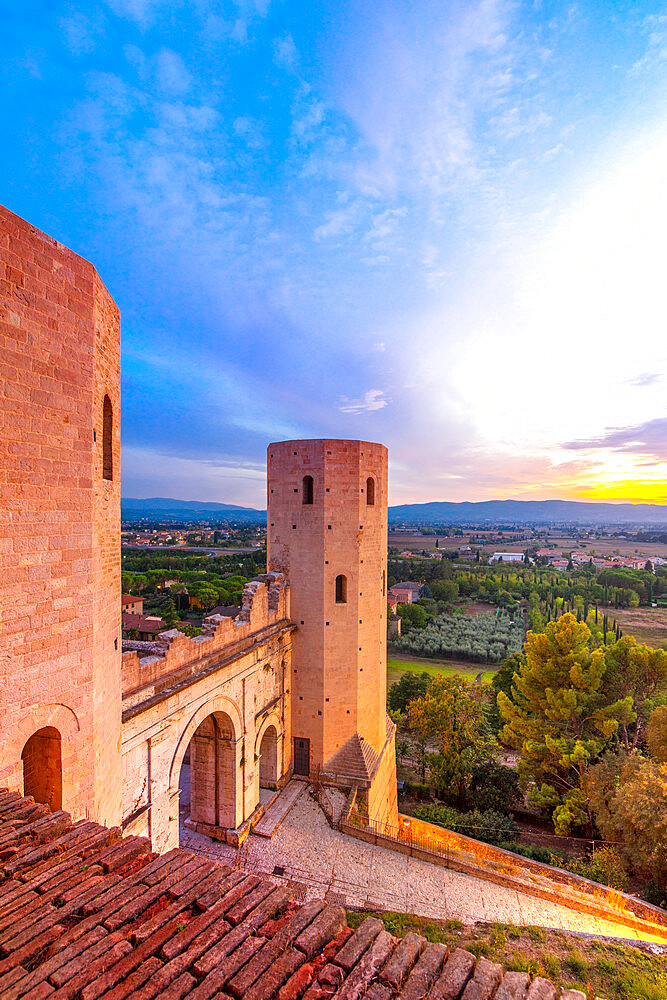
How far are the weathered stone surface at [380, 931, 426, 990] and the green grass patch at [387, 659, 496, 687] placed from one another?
38.6m

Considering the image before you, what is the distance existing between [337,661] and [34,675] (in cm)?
1161

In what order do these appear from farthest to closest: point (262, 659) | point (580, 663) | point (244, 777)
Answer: point (580, 663)
point (262, 659)
point (244, 777)

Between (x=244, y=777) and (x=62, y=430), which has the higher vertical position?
(x=62, y=430)

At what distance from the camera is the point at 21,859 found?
3412mm

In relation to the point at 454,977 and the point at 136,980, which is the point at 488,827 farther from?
the point at 136,980

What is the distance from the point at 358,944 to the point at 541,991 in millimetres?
1066

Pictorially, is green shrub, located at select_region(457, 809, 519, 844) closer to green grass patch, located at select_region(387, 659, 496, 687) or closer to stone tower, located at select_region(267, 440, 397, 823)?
stone tower, located at select_region(267, 440, 397, 823)

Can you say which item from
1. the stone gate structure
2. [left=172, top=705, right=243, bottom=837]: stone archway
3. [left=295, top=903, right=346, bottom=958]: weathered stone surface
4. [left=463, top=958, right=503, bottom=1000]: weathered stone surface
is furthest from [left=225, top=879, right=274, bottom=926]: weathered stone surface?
[left=172, top=705, right=243, bottom=837]: stone archway

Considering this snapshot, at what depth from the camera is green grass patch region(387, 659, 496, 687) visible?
1618 inches

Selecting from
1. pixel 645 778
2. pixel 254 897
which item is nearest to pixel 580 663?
Answer: pixel 645 778

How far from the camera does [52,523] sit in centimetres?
559

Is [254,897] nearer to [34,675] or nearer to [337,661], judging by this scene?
[34,675]

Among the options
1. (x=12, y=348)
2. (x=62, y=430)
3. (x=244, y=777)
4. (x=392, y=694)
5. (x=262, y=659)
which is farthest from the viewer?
(x=392, y=694)

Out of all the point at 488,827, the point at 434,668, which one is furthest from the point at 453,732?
the point at 434,668
